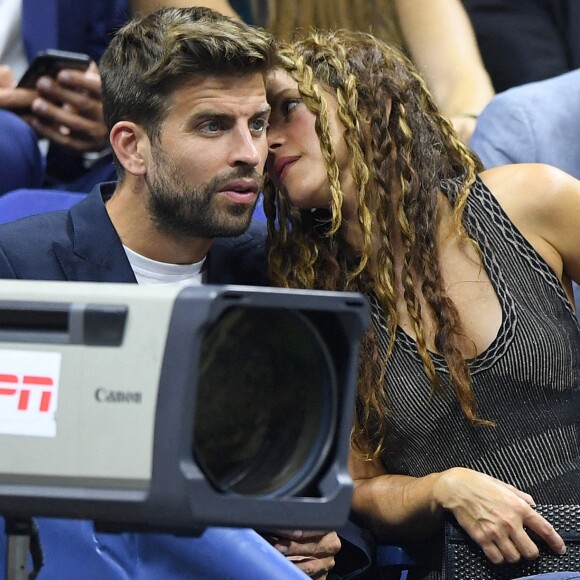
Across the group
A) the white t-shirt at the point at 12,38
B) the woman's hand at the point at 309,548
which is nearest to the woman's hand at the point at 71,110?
the white t-shirt at the point at 12,38

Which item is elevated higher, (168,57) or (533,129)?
(168,57)

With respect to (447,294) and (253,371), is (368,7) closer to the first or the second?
(447,294)

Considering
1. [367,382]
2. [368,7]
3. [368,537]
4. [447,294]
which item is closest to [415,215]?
[447,294]

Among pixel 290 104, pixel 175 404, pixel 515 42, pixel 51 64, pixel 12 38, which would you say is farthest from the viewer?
pixel 515 42

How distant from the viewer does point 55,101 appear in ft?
6.76

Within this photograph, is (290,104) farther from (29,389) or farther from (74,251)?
(29,389)

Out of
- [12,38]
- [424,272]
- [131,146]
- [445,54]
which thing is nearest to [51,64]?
[12,38]

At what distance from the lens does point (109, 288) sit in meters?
0.80

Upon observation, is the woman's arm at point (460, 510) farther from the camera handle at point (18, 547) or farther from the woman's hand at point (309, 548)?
the camera handle at point (18, 547)

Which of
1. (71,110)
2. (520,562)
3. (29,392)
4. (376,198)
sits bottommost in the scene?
(520,562)

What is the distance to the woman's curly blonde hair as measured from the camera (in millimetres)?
1521

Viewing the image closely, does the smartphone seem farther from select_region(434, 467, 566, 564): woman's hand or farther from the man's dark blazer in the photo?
select_region(434, 467, 566, 564): woman's hand

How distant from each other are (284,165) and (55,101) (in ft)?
2.08

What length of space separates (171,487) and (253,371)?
100 millimetres
